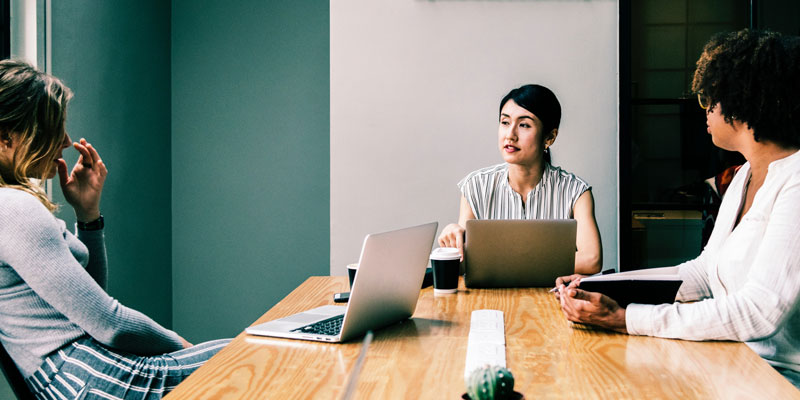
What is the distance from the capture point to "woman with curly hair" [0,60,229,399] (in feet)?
4.04

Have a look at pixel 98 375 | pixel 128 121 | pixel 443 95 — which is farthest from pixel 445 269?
pixel 128 121

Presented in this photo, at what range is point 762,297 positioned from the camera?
4.00 ft

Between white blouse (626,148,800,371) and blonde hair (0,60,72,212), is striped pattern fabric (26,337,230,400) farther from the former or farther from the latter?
white blouse (626,148,800,371)

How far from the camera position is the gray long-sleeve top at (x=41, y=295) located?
1.22 m

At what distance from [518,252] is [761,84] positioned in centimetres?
75

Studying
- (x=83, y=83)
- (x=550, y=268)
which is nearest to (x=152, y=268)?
(x=83, y=83)

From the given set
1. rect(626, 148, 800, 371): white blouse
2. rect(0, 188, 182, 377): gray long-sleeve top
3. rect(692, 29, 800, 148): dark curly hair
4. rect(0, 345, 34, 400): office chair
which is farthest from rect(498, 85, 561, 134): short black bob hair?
rect(0, 345, 34, 400): office chair

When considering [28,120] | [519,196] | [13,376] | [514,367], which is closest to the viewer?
[514,367]

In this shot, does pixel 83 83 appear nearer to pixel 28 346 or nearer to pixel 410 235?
pixel 28 346

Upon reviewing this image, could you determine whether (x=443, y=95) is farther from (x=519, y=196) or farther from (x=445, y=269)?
(x=445, y=269)

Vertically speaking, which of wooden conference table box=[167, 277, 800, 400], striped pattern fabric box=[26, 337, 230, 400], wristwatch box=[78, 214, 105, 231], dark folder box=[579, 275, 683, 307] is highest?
wristwatch box=[78, 214, 105, 231]

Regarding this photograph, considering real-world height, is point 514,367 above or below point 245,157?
below

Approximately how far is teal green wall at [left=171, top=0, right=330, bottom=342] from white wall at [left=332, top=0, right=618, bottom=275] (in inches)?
21.9

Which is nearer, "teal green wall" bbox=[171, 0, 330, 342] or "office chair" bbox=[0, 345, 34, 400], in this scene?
"office chair" bbox=[0, 345, 34, 400]
